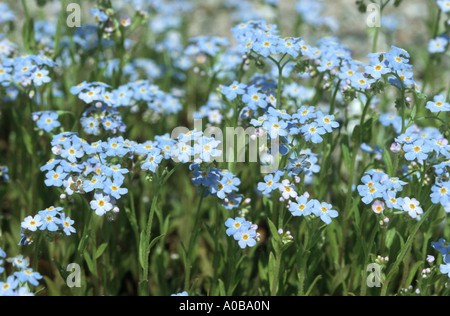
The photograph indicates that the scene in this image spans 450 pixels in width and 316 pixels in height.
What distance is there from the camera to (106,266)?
13.0 ft

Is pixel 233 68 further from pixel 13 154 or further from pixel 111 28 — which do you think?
pixel 13 154

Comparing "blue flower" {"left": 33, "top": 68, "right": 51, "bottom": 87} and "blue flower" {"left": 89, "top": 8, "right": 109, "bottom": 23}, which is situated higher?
"blue flower" {"left": 89, "top": 8, "right": 109, "bottom": 23}

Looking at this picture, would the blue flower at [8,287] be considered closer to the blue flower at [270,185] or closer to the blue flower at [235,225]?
the blue flower at [235,225]

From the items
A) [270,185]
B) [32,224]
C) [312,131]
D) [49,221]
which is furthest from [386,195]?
[32,224]

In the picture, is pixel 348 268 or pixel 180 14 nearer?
pixel 348 268

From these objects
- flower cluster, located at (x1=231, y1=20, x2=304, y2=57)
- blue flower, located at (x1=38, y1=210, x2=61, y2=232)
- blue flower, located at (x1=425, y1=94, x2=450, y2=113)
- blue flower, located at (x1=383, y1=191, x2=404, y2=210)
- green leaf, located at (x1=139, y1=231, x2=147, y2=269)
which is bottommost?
green leaf, located at (x1=139, y1=231, x2=147, y2=269)

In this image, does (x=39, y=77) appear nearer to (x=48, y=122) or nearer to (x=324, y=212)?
(x=48, y=122)

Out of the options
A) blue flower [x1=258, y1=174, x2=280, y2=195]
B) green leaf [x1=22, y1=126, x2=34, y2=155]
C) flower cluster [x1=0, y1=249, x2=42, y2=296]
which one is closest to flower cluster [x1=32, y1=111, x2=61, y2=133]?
green leaf [x1=22, y1=126, x2=34, y2=155]

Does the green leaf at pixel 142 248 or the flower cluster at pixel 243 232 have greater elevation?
the flower cluster at pixel 243 232

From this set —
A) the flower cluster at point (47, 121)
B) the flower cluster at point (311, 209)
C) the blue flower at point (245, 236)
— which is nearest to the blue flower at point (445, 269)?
the flower cluster at point (311, 209)

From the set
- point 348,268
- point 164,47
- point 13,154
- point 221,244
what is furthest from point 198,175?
point 164,47

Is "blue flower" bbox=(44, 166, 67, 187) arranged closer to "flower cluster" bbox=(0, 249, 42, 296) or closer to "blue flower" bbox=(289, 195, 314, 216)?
"flower cluster" bbox=(0, 249, 42, 296)
